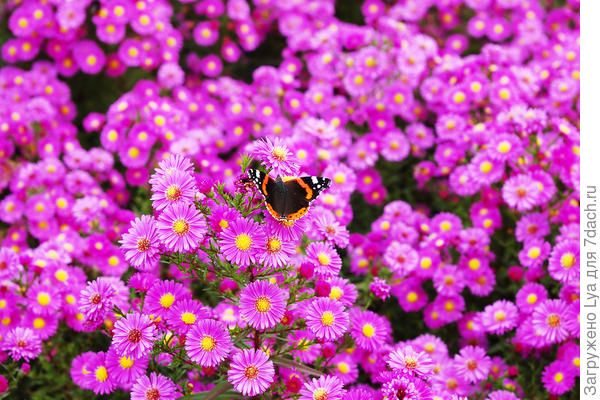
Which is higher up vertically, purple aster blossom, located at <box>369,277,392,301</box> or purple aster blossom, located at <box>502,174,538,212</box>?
purple aster blossom, located at <box>502,174,538,212</box>

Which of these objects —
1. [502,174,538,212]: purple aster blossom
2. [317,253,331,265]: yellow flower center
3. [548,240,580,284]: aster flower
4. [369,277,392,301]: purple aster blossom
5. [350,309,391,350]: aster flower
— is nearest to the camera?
[317,253,331,265]: yellow flower center

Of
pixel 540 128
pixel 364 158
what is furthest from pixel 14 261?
pixel 540 128

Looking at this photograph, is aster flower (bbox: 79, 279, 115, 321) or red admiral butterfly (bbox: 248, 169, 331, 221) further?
aster flower (bbox: 79, 279, 115, 321)

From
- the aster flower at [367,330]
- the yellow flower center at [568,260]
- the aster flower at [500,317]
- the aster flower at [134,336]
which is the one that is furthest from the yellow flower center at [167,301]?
the yellow flower center at [568,260]

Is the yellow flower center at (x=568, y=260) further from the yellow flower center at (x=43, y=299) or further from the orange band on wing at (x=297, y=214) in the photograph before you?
the yellow flower center at (x=43, y=299)

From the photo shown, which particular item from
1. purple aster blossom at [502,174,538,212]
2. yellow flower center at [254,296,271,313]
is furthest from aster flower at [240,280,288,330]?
purple aster blossom at [502,174,538,212]

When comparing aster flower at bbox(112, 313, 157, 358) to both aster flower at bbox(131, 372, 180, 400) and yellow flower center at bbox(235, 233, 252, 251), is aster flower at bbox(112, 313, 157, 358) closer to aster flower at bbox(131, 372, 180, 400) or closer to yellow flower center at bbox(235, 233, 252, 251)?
Result: aster flower at bbox(131, 372, 180, 400)

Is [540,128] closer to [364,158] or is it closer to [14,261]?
[364,158]
